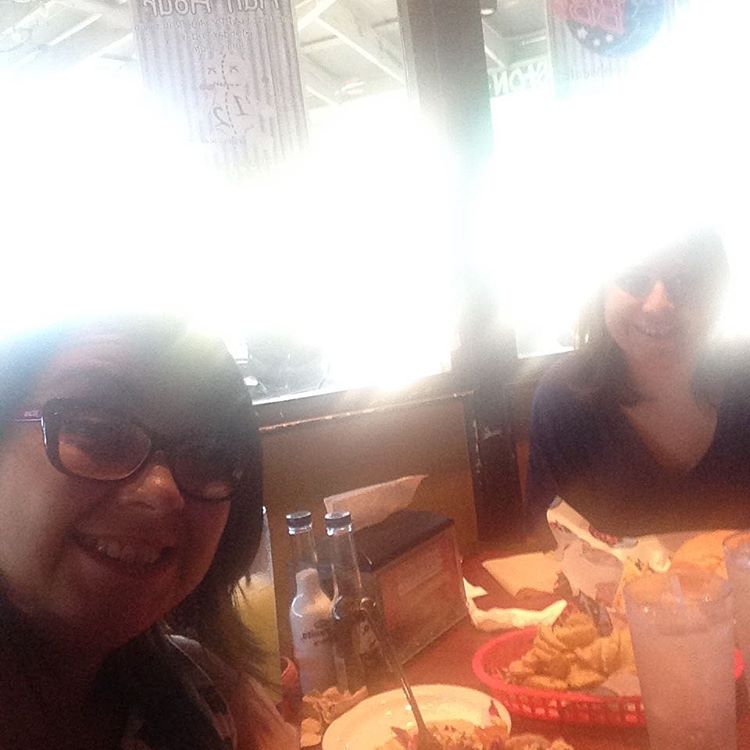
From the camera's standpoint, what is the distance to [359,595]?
1.00 meters

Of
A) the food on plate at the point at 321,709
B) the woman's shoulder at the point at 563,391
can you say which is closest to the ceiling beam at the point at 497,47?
the woman's shoulder at the point at 563,391

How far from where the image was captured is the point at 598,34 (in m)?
1.46

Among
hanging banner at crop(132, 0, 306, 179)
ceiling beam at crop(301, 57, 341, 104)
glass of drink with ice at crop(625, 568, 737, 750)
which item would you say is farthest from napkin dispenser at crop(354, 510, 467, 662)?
ceiling beam at crop(301, 57, 341, 104)

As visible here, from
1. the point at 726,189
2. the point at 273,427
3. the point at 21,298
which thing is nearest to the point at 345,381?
the point at 273,427

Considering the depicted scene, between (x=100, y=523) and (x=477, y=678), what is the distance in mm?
564

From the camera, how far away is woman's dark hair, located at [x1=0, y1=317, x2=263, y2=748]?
2.05ft

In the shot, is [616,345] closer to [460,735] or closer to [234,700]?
[460,735]

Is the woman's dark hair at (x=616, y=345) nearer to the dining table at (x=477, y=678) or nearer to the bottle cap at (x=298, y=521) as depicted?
the dining table at (x=477, y=678)

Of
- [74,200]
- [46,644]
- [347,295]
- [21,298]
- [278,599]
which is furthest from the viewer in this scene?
[347,295]

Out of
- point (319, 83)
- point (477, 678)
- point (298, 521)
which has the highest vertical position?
point (319, 83)

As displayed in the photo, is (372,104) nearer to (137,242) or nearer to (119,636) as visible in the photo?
(137,242)

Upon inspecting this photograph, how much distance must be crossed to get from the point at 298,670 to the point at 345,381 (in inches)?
22.2

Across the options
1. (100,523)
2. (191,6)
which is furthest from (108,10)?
(100,523)

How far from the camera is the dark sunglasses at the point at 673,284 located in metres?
1.31
